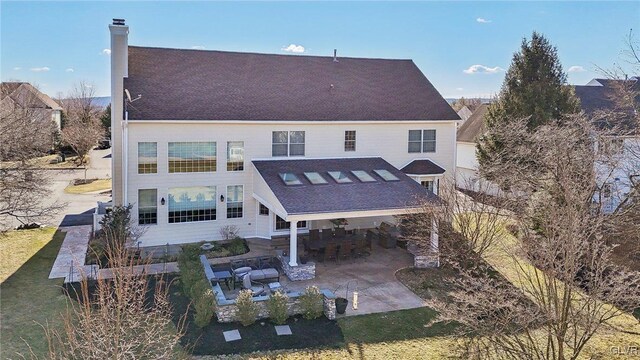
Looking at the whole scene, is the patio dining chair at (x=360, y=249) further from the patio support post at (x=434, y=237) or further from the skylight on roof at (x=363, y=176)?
the patio support post at (x=434, y=237)

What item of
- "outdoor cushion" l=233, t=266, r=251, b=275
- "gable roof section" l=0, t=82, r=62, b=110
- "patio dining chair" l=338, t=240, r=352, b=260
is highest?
"gable roof section" l=0, t=82, r=62, b=110

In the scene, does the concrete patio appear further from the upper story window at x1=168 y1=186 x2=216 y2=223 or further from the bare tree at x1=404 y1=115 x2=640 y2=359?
the upper story window at x1=168 y1=186 x2=216 y2=223

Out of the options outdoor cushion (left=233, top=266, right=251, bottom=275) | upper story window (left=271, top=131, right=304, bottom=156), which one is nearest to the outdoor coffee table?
outdoor cushion (left=233, top=266, right=251, bottom=275)

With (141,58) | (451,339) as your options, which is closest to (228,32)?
(141,58)

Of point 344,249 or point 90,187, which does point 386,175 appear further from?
point 90,187

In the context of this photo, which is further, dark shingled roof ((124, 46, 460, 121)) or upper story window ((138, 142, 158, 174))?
dark shingled roof ((124, 46, 460, 121))

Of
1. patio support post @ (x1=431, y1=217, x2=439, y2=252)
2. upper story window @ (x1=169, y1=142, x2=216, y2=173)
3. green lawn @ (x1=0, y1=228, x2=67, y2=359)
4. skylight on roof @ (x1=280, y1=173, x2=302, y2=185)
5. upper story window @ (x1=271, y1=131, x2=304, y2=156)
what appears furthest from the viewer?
upper story window @ (x1=271, y1=131, x2=304, y2=156)

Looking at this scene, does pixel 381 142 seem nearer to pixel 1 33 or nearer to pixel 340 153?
pixel 340 153

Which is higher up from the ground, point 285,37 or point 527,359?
point 285,37
